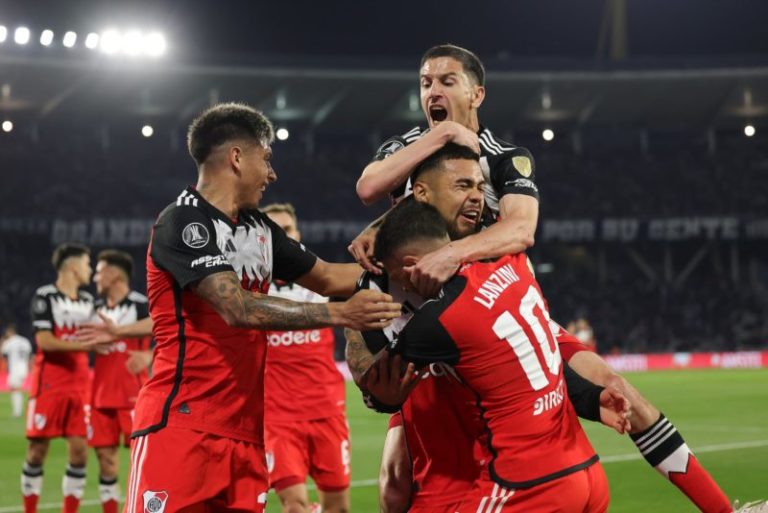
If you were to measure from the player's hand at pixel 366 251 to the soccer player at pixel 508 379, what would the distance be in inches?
16.3

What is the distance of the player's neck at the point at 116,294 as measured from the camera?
10.9 meters

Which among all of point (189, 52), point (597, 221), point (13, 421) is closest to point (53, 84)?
point (189, 52)

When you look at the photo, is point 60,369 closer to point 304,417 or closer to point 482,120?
point 304,417

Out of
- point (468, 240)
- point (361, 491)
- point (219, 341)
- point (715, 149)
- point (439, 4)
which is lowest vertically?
point (361, 491)

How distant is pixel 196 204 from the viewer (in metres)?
4.66

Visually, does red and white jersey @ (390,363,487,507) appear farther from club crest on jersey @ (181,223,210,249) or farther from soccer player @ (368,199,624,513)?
club crest on jersey @ (181,223,210,249)

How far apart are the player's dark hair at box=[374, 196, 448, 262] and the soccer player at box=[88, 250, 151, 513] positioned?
580 cm

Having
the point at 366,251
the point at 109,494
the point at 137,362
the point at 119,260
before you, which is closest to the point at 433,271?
the point at 366,251

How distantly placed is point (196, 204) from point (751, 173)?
4405cm

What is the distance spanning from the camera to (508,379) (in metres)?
3.91

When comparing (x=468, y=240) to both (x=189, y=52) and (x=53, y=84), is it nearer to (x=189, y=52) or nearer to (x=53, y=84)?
(x=189, y=52)

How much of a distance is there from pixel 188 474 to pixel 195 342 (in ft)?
1.79

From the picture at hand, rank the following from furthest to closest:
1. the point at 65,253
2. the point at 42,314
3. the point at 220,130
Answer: the point at 65,253 → the point at 42,314 → the point at 220,130

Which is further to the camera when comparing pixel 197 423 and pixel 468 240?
pixel 197 423
